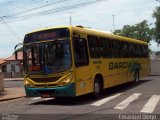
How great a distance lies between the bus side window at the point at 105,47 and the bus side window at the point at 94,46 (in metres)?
0.56

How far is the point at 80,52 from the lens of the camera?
17281mm

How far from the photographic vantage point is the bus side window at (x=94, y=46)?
18.4 metres

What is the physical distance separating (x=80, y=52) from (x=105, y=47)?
3415mm

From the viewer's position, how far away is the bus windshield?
1659cm

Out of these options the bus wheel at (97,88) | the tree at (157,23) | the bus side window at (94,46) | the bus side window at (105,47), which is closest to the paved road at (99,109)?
the bus wheel at (97,88)

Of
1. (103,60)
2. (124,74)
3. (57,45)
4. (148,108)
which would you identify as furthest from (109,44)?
(148,108)

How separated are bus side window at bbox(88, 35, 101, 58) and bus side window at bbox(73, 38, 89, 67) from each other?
60cm

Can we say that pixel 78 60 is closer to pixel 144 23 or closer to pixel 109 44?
pixel 109 44

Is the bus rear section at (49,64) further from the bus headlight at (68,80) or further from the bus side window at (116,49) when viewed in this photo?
the bus side window at (116,49)

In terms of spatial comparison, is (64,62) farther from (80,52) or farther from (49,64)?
(80,52)

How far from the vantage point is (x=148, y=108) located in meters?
14.6

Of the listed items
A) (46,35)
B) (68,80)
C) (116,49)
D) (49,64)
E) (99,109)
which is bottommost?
(99,109)

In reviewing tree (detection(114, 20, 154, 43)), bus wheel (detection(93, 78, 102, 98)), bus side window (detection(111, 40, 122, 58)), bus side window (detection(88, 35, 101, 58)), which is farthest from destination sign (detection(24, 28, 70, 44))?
tree (detection(114, 20, 154, 43))

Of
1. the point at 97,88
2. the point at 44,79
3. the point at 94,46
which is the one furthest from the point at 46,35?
the point at 97,88
